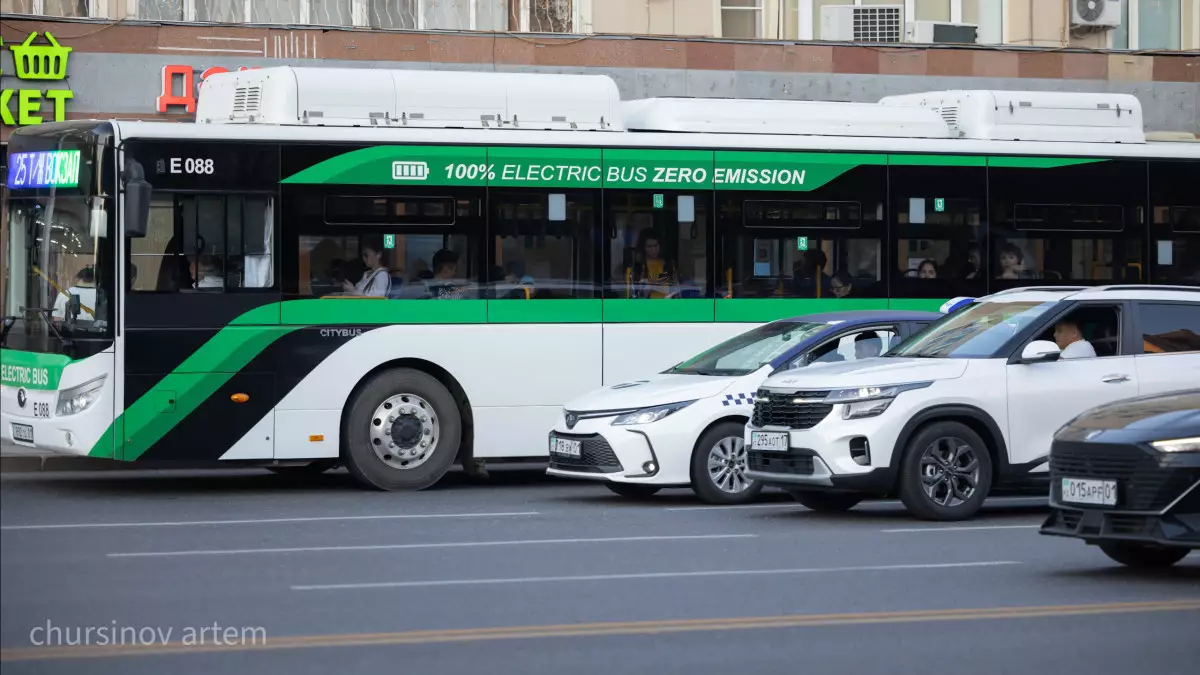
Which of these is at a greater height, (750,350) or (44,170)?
(44,170)

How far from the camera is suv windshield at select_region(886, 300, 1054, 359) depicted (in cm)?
1388

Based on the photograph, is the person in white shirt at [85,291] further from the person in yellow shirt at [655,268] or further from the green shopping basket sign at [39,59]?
the green shopping basket sign at [39,59]

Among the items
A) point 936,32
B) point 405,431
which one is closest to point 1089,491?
point 405,431

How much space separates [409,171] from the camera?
54.1 ft

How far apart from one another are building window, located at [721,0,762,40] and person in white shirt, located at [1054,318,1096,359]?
14211mm

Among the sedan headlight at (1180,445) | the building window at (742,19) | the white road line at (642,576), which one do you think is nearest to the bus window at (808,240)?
the white road line at (642,576)

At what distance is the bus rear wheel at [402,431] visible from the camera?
1627 centimetres

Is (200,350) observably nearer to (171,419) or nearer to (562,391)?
(171,419)

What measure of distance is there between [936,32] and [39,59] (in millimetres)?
13031

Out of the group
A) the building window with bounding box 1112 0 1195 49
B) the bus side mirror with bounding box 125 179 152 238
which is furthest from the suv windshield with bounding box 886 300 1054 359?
the building window with bounding box 1112 0 1195 49

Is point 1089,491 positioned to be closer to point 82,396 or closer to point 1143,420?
point 1143,420

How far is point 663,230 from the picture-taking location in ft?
56.8

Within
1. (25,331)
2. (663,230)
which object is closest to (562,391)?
(663,230)

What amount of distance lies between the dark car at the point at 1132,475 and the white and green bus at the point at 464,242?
22.6 ft
